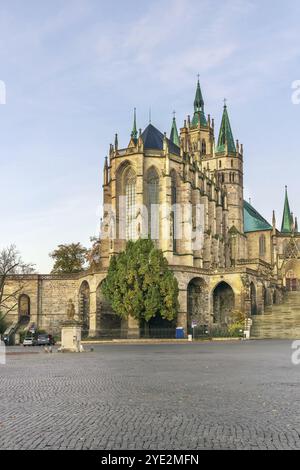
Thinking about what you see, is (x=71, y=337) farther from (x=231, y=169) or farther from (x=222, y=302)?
(x=231, y=169)

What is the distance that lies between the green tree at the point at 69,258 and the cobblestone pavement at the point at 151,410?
184ft

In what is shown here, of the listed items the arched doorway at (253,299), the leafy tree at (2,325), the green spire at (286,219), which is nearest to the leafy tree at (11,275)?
the leafy tree at (2,325)

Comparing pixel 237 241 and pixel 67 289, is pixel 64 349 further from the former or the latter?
pixel 237 241

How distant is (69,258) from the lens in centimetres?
7575

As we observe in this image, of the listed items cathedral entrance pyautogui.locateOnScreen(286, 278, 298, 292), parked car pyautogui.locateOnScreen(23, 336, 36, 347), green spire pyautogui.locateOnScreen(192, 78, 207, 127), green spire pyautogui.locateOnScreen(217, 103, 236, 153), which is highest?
green spire pyautogui.locateOnScreen(192, 78, 207, 127)

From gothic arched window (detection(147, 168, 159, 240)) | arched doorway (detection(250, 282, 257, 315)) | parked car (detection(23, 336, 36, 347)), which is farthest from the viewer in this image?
arched doorway (detection(250, 282, 257, 315))

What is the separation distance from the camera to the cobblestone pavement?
328 inches

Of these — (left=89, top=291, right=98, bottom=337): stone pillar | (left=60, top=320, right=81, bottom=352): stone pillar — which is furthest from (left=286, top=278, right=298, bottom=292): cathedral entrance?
(left=60, top=320, right=81, bottom=352): stone pillar

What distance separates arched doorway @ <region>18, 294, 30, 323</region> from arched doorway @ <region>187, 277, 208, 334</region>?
1833 centimetres

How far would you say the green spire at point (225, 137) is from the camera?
9562 cm

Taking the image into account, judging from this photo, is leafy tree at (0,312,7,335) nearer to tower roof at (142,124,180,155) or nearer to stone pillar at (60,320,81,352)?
tower roof at (142,124,180,155)

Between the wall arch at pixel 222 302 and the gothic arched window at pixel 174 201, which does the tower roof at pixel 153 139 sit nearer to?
the gothic arched window at pixel 174 201

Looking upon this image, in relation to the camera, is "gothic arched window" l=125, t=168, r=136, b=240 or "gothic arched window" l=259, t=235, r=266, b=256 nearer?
"gothic arched window" l=125, t=168, r=136, b=240

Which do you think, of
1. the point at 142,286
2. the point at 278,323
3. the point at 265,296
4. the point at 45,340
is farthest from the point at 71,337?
the point at 265,296
